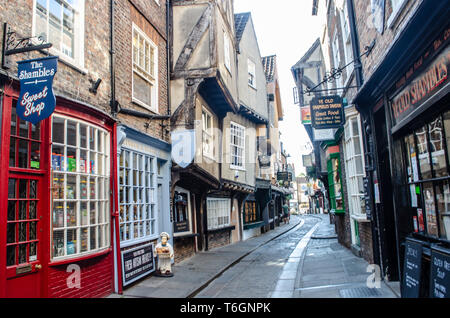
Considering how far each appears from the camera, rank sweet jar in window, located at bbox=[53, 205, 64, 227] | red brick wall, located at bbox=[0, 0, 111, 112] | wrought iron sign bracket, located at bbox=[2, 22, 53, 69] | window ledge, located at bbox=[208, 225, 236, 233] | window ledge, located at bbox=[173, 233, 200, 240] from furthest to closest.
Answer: window ledge, located at bbox=[208, 225, 236, 233]
window ledge, located at bbox=[173, 233, 200, 240]
sweet jar in window, located at bbox=[53, 205, 64, 227]
red brick wall, located at bbox=[0, 0, 111, 112]
wrought iron sign bracket, located at bbox=[2, 22, 53, 69]

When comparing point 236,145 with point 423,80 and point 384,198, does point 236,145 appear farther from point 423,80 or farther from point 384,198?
point 423,80

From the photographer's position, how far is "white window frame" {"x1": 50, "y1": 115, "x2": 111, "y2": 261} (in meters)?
6.02

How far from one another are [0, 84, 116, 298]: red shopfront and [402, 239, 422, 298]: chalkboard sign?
5257 millimetres

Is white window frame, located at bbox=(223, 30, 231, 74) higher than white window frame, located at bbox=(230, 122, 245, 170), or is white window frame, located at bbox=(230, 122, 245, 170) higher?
white window frame, located at bbox=(223, 30, 231, 74)

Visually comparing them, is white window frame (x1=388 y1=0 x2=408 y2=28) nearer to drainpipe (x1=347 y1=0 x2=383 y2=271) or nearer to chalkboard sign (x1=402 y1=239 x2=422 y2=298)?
drainpipe (x1=347 y1=0 x2=383 y2=271)

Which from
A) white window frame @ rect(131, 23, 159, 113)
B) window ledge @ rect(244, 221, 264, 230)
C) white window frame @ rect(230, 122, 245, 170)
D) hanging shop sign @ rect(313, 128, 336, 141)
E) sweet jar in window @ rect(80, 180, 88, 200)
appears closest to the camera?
sweet jar in window @ rect(80, 180, 88, 200)

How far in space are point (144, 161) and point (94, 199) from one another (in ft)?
7.87

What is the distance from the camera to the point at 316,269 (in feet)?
30.7

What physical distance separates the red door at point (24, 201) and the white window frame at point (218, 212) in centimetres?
910

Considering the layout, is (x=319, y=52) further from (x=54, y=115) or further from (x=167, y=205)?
(x=54, y=115)

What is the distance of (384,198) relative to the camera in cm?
762

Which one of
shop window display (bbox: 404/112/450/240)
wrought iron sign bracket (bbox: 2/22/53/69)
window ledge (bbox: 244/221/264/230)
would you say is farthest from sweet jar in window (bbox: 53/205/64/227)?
window ledge (bbox: 244/221/264/230)
